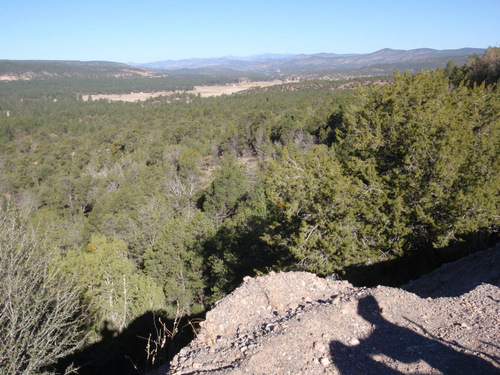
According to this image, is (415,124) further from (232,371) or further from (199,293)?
(199,293)

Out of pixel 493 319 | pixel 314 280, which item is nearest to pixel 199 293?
pixel 314 280

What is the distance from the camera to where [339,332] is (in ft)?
16.6

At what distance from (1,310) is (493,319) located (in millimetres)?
8449

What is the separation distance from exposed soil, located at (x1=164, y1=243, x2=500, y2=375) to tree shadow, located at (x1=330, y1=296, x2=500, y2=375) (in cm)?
1

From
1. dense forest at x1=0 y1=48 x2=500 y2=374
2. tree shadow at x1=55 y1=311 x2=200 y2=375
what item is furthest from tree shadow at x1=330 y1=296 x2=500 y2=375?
tree shadow at x1=55 y1=311 x2=200 y2=375

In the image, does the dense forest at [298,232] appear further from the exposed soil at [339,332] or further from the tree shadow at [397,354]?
the tree shadow at [397,354]

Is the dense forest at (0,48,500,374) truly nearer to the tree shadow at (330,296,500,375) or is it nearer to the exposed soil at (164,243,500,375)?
the exposed soil at (164,243,500,375)

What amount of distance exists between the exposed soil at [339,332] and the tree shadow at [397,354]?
0.04ft

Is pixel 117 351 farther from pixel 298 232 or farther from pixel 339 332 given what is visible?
pixel 339 332

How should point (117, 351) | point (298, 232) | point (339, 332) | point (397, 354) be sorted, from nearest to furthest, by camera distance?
point (397, 354) < point (339, 332) < point (298, 232) < point (117, 351)

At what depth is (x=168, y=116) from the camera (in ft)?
232

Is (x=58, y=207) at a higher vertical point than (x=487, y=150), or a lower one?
lower

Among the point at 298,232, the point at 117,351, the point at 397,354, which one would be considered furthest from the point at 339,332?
the point at 117,351

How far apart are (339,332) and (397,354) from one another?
0.85m
